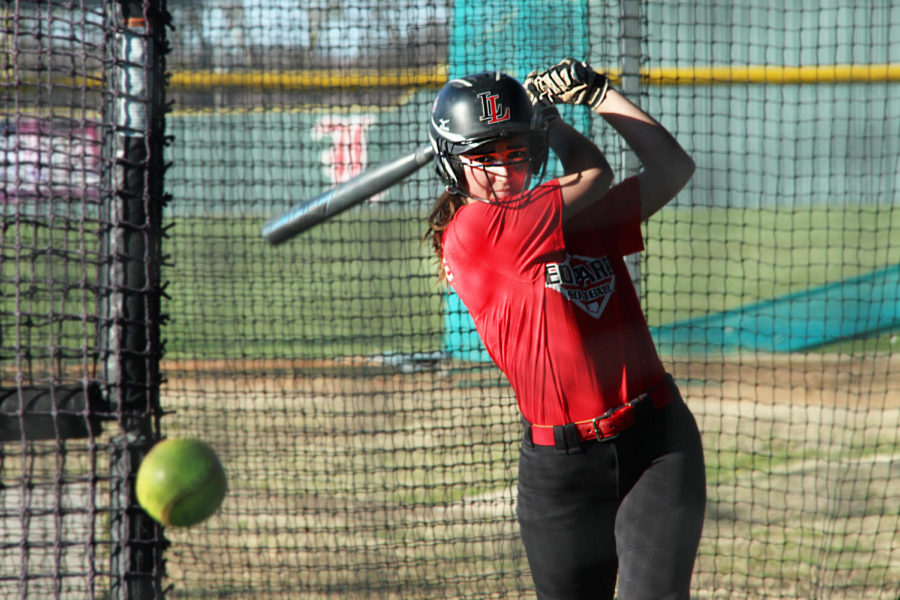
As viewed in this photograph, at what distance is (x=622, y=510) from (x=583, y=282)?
25.5 inches

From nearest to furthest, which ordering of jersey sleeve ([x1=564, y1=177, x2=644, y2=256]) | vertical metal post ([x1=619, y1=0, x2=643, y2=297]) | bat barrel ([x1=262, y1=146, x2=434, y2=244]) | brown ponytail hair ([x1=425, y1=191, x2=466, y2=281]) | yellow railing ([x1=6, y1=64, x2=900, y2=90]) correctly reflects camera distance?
jersey sleeve ([x1=564, y1=177, x2=644, y2=256])
brown ponytail hair ([x1=425, y1=191, x2=466, y2=281])
bat barrel ([x1=262, y1=146, x2=434, y2=244])
vertical metal post ([x1=619, y1=0, x2=643, y2=297])
yellow railing ([x1=6, y1=64, x2=900, y2=90])

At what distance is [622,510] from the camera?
2154 millimetres

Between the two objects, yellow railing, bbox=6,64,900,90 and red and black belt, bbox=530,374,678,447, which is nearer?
red and black belt, bbox=530,374,678,447

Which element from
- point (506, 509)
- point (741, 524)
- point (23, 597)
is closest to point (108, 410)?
point (23, 597)

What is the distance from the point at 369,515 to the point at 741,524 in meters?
2.03

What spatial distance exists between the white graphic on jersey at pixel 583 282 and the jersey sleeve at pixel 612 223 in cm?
5

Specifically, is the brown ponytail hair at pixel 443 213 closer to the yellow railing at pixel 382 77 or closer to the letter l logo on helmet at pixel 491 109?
the letter l logo on helmet at pixel 491 109

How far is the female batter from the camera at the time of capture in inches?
81.4

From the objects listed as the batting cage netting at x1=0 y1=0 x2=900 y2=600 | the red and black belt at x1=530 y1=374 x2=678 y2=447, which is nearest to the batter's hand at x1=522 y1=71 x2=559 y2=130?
the red and black belt at x1=530 y1=374 x2=678 y2=447

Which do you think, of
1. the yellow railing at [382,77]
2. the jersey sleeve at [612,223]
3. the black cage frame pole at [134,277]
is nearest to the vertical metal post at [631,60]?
the yellow railing at [382,77]

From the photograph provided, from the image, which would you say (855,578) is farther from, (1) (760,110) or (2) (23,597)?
(1) (760,110)

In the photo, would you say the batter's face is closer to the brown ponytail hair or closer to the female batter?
the female batter

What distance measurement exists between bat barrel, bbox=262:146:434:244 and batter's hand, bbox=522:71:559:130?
39 centimetres

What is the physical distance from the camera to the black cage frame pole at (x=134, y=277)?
109 inches
